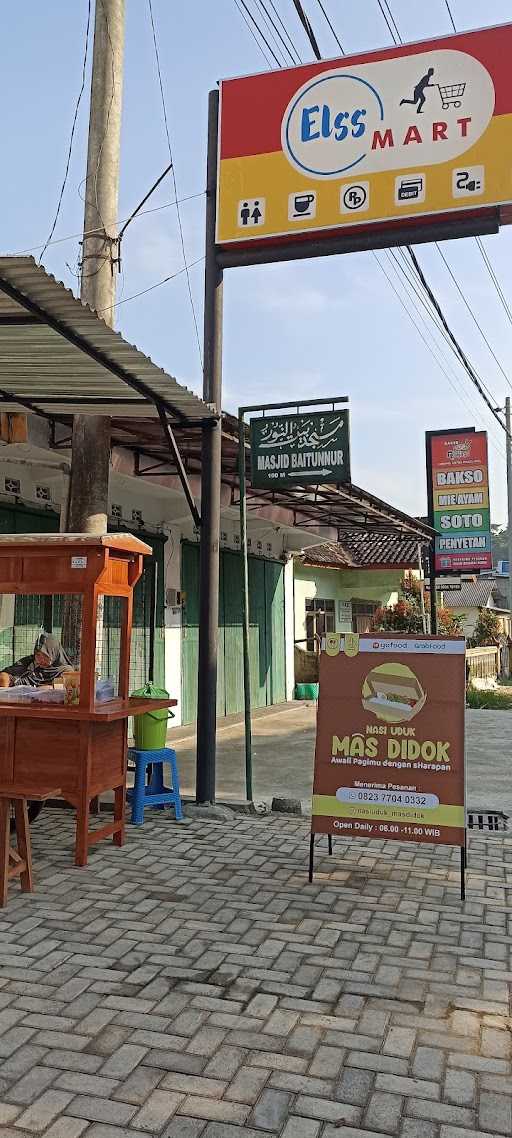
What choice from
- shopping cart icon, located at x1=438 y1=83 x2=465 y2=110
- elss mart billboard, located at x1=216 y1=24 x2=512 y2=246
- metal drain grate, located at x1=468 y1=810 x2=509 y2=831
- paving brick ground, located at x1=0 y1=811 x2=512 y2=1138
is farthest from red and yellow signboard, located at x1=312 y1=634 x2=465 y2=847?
shopping cart icon, located at x1=438 y1=83 x2=465 y2=110

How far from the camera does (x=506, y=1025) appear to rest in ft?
11.1

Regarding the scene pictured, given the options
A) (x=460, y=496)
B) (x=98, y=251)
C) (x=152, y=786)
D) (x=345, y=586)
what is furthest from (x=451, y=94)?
(x=345, y=586)

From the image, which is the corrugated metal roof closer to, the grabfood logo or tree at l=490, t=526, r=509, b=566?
the grabfood logo

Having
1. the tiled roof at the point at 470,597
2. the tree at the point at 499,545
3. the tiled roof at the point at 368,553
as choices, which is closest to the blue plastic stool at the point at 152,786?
the tiled roof at the point at 368,553

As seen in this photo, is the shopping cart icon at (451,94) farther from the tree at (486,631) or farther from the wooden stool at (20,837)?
the tree at (486,631)

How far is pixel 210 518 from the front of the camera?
289 inches

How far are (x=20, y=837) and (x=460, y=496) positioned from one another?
12482 millimetres

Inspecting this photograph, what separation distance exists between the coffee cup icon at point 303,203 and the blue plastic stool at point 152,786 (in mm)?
4792

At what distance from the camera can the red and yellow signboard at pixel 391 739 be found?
512cm

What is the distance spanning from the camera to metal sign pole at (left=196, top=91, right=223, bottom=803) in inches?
283

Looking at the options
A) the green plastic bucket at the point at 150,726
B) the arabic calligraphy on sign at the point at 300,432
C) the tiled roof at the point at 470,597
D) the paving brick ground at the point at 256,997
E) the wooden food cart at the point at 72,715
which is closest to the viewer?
the paving brick ground at the point at 256,997

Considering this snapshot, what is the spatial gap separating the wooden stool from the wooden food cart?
50 cm

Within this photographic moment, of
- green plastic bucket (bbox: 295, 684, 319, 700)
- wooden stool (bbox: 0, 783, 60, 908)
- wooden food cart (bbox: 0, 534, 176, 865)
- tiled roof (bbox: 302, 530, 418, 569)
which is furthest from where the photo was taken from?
tiled roof (bbox: 302, 530, 418, 569)

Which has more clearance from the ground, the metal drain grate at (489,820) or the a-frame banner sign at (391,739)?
the a-frame banner sign at (391,739)
